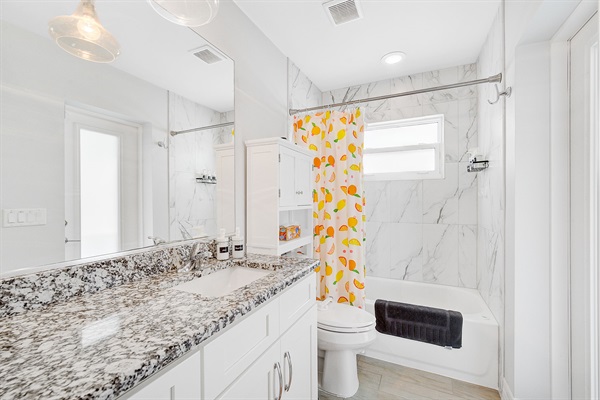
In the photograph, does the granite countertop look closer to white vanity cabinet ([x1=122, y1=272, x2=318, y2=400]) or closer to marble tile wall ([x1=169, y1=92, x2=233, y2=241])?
white vanity cabinet ([x1=122, y1=272, x2=318, y2=400])

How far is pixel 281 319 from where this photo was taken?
3.66ft

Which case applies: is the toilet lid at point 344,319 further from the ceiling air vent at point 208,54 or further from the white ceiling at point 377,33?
the white ceiling at point 377,33

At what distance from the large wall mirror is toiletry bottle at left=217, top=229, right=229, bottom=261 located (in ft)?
0.36

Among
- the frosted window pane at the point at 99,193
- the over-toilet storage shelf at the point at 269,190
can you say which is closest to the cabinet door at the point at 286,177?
the over-toilet storage shelf at the point at 269,190

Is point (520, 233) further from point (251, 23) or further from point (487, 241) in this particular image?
point (251, 23)

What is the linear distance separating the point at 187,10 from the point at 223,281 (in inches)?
47.9

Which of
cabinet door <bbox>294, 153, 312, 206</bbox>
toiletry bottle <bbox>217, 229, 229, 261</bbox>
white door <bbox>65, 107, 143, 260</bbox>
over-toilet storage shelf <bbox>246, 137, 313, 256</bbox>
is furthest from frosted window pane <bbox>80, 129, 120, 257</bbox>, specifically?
cabinet door <bbox>294, 153, 312, 206</bbox>

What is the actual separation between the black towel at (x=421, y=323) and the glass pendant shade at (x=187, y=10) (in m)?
2.09

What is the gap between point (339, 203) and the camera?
2117 mm

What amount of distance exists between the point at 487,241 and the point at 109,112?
8.52 feet

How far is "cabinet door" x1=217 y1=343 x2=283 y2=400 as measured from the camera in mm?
823

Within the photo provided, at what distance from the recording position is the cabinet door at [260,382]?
82 centimetres

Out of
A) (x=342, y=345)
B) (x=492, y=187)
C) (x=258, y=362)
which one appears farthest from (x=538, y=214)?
(x=258, y=362)

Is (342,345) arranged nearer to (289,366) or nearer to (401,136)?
(289,366)
